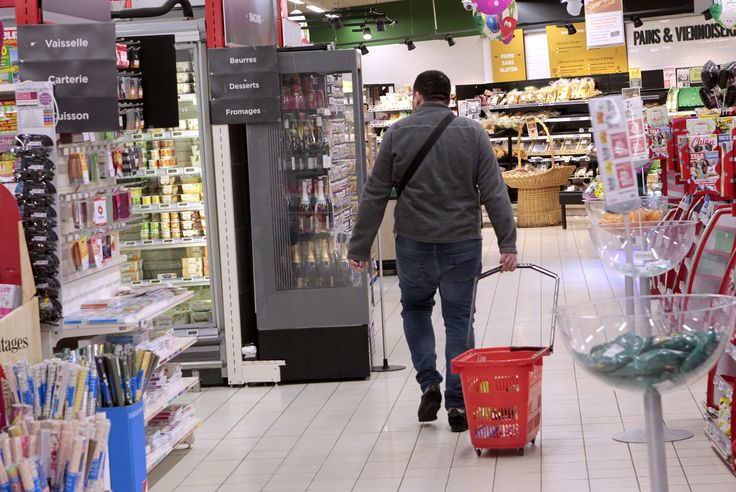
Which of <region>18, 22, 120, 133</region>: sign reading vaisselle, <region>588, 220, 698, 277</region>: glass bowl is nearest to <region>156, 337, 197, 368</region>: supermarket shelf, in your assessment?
<region>18, 22, 120, 133</region>: sign reading vaisselle

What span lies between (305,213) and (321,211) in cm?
10

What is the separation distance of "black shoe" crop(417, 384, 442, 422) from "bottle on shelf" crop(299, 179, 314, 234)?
5.78ft

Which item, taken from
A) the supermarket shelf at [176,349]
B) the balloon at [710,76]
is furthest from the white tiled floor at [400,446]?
the balloon at [710,76]

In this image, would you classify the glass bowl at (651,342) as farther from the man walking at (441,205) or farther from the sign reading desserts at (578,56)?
the sign reading desserts at (578,56)

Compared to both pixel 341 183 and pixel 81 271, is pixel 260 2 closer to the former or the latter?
pixel 341 183

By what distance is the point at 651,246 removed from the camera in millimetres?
4859

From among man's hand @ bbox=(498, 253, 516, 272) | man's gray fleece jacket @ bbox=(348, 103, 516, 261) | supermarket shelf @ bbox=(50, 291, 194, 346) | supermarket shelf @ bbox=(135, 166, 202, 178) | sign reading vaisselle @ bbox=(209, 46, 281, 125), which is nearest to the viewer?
supermarket shelf @ bbox=(50, 291, 194, 346)

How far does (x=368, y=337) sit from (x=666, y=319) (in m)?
4.45

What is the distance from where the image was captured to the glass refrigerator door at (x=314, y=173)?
6.93 m

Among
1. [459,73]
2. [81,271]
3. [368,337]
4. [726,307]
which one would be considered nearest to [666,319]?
[726,307]

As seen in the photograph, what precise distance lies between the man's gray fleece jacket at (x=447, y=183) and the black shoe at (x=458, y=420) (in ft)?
2.82

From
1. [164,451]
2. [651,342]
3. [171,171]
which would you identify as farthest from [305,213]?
[651,342]

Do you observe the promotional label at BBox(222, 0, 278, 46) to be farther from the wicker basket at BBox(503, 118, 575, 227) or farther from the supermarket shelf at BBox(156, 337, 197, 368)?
the wicker basket at BBox(503, 118, 575, 227)

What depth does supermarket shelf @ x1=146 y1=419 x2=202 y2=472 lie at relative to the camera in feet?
15.9
